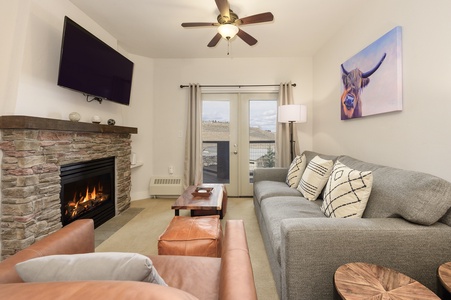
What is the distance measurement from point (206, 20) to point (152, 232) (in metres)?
2.76

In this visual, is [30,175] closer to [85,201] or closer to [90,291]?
[85,201]

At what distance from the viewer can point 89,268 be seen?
650mm

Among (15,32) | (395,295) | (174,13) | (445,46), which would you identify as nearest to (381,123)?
(445,46)

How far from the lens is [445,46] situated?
1.46 meters

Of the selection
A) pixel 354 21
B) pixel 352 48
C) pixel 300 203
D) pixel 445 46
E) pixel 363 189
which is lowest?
pixel 300 203

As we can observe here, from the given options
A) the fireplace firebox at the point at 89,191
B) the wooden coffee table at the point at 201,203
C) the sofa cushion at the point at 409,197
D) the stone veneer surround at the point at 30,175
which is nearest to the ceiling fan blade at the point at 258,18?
the sofa cushion at the point at 409,197

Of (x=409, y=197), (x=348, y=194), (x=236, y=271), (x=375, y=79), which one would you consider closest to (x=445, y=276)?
(x=409, y=197)

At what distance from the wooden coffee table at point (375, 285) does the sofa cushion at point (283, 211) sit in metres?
0.48

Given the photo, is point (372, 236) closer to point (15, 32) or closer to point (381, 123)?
point (381, 123)

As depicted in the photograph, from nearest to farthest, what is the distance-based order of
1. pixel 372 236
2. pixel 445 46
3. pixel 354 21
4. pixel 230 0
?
1. pixel 372 236
2. pixel 445 46
3. pixel 230 0
4. pixel 354 21

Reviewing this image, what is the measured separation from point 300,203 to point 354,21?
229 centimetres

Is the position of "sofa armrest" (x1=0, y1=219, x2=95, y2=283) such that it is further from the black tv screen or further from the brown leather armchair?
the black tv screen

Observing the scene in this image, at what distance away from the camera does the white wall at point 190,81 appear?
3.99m

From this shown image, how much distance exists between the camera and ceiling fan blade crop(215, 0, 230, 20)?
1.92 m
